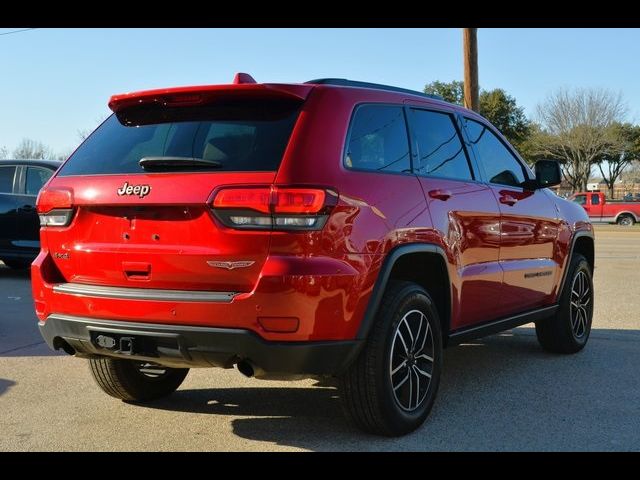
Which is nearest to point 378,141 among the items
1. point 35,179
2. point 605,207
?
point 35,179

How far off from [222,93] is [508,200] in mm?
2486

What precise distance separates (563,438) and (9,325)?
227 inches

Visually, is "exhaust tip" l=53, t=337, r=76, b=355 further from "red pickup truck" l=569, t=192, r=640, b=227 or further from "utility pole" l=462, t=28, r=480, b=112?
"red pickup truck" l=569, t=192, r=640, b=227

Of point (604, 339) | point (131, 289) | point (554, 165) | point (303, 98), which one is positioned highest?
point (303, 98)

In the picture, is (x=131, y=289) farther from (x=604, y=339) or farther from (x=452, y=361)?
(x=604, y=339)

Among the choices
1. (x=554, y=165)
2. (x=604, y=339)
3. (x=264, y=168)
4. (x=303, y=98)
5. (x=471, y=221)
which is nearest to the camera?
(x=264, y=168)

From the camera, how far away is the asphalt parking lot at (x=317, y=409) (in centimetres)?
394

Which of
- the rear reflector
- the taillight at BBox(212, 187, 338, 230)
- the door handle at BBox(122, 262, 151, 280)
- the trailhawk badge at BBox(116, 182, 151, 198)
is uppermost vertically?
the trailhawk badge at BBox(116, 182, 151, 198)

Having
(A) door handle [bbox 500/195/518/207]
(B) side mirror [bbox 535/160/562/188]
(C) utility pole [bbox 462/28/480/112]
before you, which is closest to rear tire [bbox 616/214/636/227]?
(C) utility pole [bbox 462/28/480/112]

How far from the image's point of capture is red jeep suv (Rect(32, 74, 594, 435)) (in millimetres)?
3408

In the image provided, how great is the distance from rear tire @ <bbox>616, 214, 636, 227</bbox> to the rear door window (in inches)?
1148

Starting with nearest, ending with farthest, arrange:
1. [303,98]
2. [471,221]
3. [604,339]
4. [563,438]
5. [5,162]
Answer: [303,98] → [563,438] → [471,221] → [604,339] → [5,162]

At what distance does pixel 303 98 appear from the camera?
371 cm
